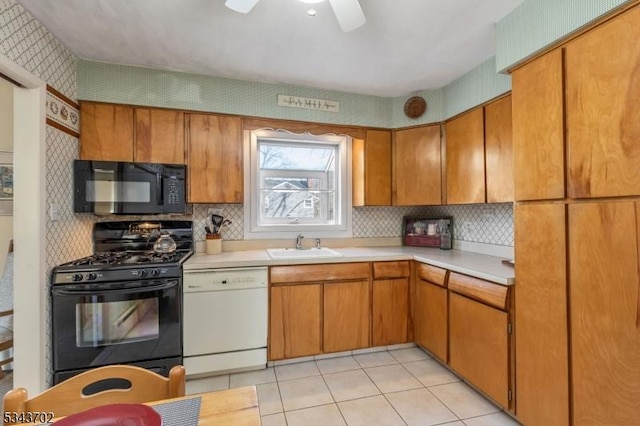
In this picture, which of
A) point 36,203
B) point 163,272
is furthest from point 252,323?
point 36,203

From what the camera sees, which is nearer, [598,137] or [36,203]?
[598,137]

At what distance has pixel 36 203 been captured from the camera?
1812 mm

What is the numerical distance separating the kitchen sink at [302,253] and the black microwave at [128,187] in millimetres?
874

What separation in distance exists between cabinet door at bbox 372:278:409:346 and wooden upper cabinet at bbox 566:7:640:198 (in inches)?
60.2

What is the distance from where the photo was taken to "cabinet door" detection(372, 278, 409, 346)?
8.54ft

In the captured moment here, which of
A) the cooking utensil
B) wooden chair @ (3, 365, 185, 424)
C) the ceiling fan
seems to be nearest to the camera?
wooden chair @ (3, 365, 185, 424)

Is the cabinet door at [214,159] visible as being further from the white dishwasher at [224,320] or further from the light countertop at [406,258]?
the white dishwasher at [224,320]

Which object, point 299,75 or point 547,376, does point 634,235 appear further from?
point 299,75

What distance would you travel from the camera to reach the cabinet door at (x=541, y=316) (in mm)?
1480

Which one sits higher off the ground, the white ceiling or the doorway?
the white ceiling

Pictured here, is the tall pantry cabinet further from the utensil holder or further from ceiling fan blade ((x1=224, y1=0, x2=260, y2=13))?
the utensil holder

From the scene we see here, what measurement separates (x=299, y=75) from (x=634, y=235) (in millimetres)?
Answer: 2360

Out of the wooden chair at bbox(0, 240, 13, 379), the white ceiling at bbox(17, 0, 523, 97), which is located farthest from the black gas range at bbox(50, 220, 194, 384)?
the white ceiling at bbox(17, 0, 523, 97)

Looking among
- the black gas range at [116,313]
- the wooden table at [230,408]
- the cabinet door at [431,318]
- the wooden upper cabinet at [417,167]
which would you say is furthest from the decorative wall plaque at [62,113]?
the cabinet door at [431,318]
